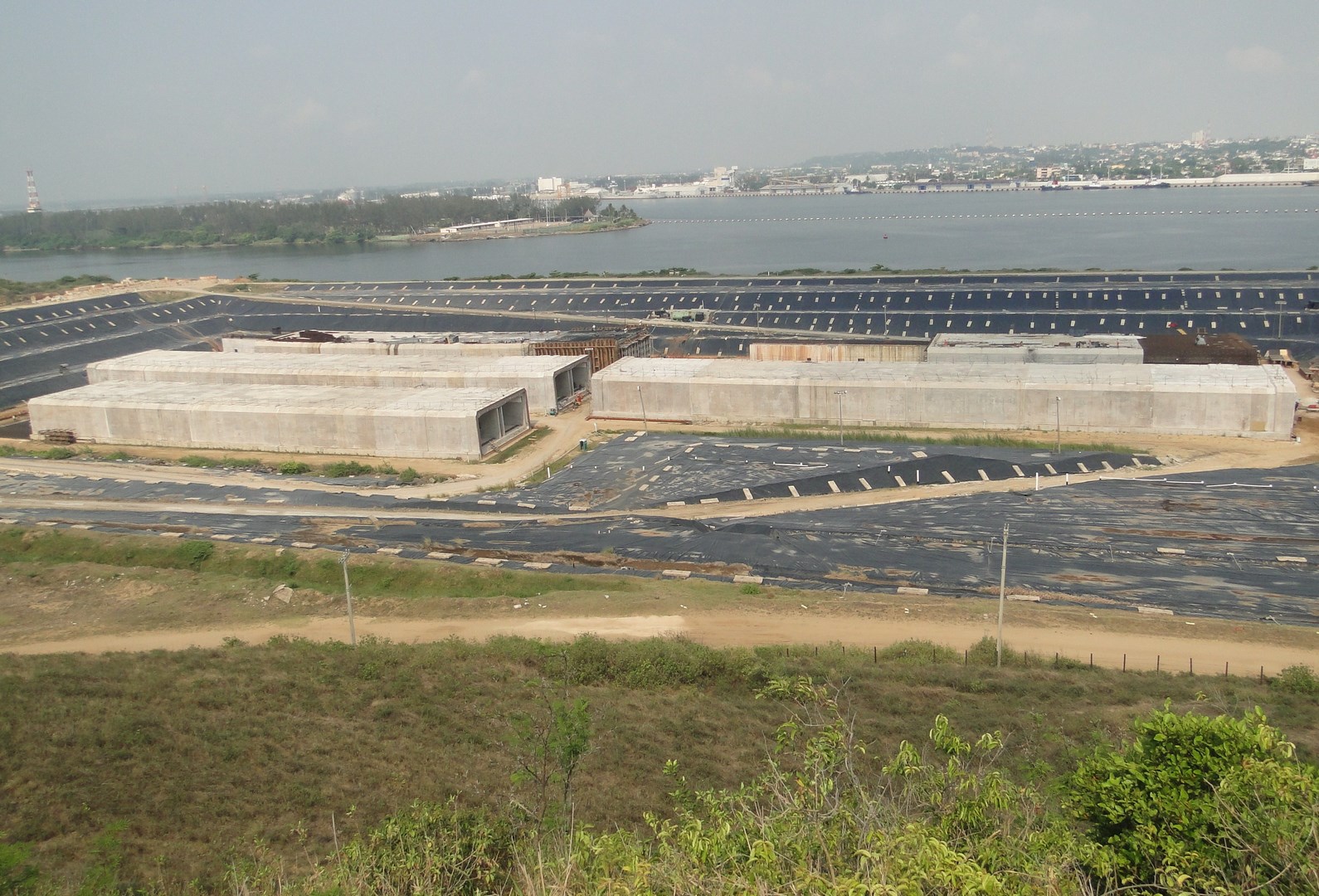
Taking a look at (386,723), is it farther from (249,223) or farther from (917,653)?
(249,223)

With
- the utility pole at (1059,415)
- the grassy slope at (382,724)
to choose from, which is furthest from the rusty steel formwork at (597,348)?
the grassy slope at (382,724)

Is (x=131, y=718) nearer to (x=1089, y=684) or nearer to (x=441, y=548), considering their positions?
(x=441, y=548)

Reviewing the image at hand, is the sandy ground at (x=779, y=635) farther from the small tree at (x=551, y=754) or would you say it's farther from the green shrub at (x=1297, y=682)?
the small tree at (x=551, y=754)

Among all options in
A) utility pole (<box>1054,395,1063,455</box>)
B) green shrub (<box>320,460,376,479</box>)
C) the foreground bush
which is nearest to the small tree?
the foreground bush

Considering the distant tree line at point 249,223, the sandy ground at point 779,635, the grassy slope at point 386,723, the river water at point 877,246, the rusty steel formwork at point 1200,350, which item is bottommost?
the sandy ground at point 779,635

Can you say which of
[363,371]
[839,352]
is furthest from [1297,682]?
[363,371]

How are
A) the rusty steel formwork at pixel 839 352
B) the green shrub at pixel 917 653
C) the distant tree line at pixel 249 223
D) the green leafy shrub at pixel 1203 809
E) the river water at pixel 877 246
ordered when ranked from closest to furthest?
the green leafy shrub at pixel 1203 809 < the green shrub at pixel 917 653 < the rusty steel formwork at pixel 839 352 < the river water at pixel 877 246 < the distant tree line at pixel 249 223

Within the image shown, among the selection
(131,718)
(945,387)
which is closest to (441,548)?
(131,718)
